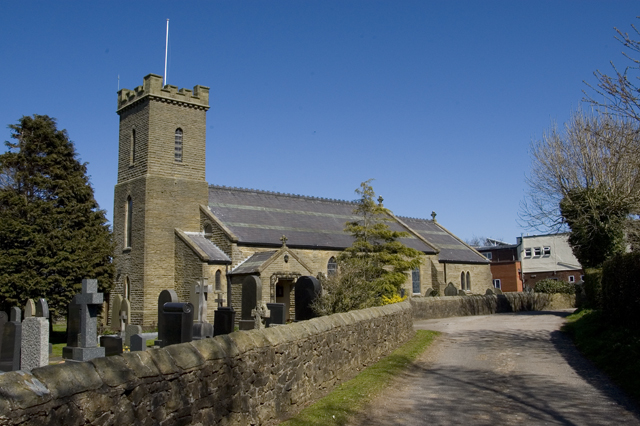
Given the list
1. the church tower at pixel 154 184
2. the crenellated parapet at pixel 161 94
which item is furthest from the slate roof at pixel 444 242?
the crenellated parapet at pixel 161 94

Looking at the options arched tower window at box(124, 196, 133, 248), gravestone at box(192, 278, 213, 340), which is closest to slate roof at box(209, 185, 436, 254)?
arched tower window at box(124, 196, 133, 248)

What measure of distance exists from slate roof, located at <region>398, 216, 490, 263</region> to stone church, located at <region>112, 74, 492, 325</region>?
553 inches

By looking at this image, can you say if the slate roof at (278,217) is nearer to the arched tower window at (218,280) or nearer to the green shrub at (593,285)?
the arched tower window at (218,280)

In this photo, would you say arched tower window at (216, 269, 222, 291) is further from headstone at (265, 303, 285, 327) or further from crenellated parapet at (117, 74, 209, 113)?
headstone at (265, 303, 285, 327)

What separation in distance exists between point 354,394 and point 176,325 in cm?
418

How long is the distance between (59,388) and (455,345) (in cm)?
1445

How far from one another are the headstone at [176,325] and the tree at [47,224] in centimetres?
1611

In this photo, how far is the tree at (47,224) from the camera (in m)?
25.3

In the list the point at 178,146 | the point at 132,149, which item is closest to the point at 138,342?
the point at 178,146

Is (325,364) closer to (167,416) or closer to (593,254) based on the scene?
(167,416)

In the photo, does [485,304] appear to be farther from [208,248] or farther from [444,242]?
[444,242]

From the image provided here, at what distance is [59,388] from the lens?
4.59 metres

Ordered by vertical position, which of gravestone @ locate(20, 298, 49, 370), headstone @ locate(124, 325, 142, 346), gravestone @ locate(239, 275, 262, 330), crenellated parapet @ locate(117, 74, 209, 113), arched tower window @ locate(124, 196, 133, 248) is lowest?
headstone @ locate(124, 325, 142, 346)

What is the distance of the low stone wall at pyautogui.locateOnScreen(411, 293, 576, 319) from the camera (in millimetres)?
29109
